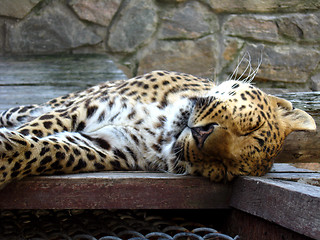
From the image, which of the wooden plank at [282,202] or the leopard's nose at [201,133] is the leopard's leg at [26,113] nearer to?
the leopard's nose at [201,133]

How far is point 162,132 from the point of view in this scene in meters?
2.57

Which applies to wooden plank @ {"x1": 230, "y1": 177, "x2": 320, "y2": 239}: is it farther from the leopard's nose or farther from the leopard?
the leopard's nose

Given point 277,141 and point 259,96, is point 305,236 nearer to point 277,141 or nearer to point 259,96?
point 277,141

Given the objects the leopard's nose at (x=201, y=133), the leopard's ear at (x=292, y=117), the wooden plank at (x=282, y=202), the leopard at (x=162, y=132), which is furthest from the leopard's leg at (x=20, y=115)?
the wooden plank at (x=282, y=202)

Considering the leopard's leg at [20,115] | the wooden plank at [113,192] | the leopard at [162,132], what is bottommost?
the leopard's leg at [20,115]

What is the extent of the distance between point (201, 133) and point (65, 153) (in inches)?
27.6

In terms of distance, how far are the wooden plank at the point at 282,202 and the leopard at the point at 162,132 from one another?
0.49ft

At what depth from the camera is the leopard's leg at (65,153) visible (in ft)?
6.21

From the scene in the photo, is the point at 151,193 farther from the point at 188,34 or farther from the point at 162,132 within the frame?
the point at 188,34

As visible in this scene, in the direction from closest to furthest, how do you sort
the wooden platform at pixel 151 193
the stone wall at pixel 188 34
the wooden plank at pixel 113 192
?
1. the wooden platform at pixel 151 193
2. the wooden plank at pixel 113 192
3. the stone wall at pixel 188 34

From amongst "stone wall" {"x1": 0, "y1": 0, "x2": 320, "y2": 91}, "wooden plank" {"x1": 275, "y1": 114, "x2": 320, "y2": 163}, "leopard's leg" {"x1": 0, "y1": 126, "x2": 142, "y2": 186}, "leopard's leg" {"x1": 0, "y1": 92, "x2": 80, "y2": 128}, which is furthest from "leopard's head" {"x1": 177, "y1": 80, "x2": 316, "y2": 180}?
"stone wall" {"x1": 0, "y1": 0, "x2": 320, "y2": 91}

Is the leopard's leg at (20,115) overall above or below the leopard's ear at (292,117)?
below


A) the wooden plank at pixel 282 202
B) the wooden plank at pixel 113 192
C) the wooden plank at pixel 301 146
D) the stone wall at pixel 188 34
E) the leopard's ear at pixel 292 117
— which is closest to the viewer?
the wooden plank at pixel 282 202

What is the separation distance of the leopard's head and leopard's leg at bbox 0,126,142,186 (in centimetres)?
43
